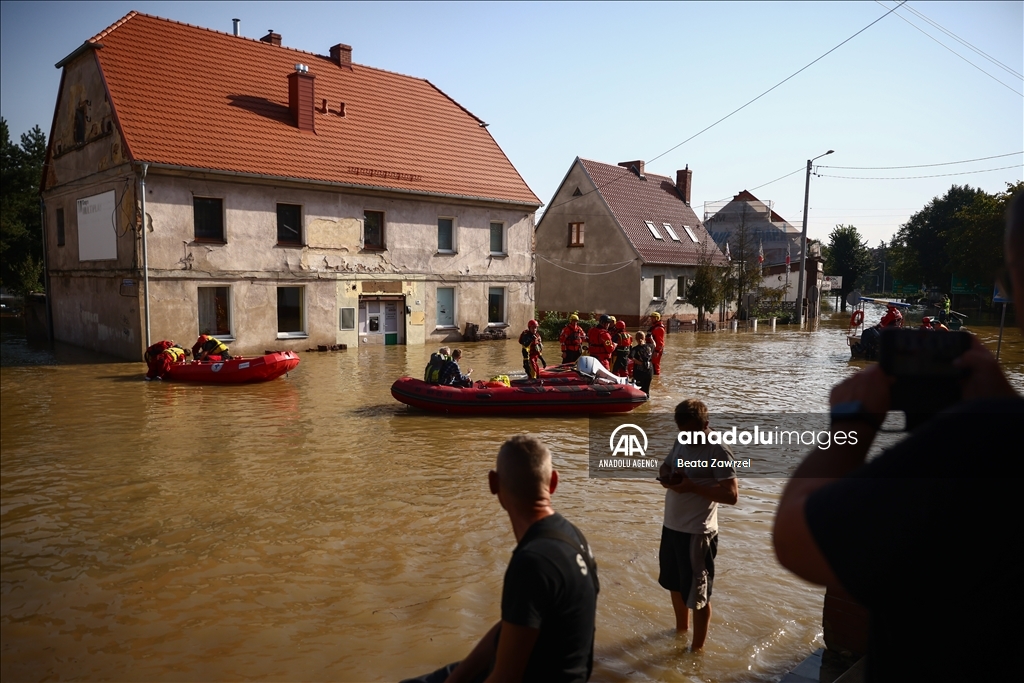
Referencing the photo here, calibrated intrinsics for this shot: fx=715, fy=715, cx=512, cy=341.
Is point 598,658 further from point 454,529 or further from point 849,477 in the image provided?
point 849,477

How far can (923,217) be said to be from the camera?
4944cm

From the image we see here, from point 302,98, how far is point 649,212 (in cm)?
1899

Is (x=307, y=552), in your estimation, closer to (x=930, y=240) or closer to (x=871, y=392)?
(x=871, y=392)

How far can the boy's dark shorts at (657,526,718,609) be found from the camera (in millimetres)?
5055

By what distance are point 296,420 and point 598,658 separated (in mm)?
9462

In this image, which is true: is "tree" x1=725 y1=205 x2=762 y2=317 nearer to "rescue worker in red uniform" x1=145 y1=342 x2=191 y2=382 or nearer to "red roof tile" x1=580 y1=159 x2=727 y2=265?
"red roof tile" x1=580 y1=159 x2=727 y2=265

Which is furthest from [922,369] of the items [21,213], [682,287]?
[21,213]

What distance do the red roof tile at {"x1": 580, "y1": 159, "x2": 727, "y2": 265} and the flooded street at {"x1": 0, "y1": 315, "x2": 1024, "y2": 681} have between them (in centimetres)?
2184

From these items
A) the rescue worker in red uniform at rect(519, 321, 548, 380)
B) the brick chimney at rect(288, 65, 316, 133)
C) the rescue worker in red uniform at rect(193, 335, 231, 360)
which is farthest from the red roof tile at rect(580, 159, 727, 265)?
the rescue worker in red uniform at rect(193, 335, 231, 360)

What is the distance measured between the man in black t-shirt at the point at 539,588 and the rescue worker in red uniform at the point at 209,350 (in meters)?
16.9

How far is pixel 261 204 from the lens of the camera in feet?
73.9

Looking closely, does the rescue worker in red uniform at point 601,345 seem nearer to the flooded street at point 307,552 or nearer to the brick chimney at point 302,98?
the flooded street at point 307,552

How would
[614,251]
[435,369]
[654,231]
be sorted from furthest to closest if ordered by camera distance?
[654,231]
[614,251]
[435,369]

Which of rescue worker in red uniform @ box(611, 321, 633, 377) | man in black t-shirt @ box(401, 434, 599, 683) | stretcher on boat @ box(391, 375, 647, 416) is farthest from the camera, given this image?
rescue worker in red uniform @ box(611, 321, 633, 377)
